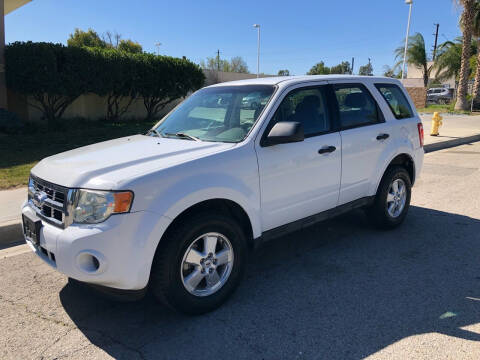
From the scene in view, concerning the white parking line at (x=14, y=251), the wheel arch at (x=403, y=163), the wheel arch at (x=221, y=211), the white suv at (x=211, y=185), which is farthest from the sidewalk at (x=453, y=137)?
the white parking line at (x=14, y=251)

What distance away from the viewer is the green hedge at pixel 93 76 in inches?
510

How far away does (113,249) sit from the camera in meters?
2.75

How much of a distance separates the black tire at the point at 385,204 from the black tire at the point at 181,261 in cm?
223

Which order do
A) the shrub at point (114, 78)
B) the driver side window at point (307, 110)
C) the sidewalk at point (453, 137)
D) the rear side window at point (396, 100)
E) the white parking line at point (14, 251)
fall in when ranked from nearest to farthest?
the driver side window at point (307, 110) → the white parking line at point (14, 251) → the rear side window at point (396, 100) → the sidewalk at point (453, 137) → the shrub at point (114, 78)

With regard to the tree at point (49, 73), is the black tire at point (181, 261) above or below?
below

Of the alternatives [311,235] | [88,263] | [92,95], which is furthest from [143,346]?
[92,95]

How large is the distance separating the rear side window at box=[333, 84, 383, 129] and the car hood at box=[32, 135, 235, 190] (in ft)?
5.25

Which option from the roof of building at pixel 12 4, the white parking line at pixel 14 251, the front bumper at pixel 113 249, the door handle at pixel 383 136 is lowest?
the white parking line at pixel 14 251

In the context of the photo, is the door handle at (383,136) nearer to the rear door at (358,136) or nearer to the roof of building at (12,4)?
the rear door at (358,136)

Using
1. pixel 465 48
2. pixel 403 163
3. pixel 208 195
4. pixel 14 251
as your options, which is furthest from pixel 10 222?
pixel 465 48

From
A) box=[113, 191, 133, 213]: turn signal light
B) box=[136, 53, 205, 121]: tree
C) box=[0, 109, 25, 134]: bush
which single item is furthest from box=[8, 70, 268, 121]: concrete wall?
Result: box=[113, 191, 133, 213]: turn signal light

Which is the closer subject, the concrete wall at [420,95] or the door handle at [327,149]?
the door handle at [327,149]

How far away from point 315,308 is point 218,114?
205 cm

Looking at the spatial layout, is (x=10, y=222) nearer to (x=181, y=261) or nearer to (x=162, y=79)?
(x=181, y=261)
